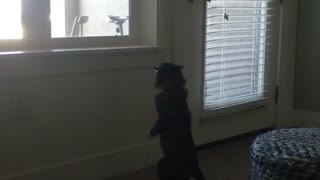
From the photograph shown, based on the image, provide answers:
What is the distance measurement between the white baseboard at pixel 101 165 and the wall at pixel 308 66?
5.56ft

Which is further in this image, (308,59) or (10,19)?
(308,59)

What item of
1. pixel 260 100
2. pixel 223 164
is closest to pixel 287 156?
pixel 223 164

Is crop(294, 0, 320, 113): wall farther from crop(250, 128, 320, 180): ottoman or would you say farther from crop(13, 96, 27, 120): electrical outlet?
crop(13, 96, 27, 120): electrical outlet

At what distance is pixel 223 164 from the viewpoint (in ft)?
10.5

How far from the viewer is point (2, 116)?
7.92 ft

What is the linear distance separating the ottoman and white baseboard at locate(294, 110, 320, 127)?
1942mm

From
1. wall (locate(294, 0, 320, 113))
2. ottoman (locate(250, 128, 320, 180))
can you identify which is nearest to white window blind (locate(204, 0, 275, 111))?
wall (locate(294, 0, 320, 113))

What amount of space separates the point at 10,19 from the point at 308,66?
2.71 meters

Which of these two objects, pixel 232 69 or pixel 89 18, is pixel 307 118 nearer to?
pixel 232 69

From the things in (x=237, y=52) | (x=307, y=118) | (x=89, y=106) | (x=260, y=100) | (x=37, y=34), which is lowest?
(x=307, y=118)

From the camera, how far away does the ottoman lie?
77.0 inches

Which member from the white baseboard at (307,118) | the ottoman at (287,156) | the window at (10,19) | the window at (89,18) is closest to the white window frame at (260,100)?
the white baseboard at (307,118)

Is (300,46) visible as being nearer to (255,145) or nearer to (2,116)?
(255,145)

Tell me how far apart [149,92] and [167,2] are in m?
0.60
